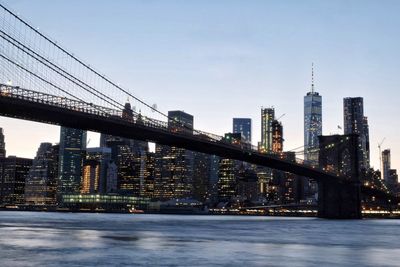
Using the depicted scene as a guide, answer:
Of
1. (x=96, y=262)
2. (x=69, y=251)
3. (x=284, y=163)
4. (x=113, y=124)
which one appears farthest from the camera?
(x=284, y=163)

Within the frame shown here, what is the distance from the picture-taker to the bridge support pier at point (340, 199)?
3755 inches

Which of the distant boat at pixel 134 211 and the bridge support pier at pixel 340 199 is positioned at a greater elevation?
the bridge support pier at pixel 340 199

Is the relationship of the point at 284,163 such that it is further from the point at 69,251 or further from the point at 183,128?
the point at 69,251

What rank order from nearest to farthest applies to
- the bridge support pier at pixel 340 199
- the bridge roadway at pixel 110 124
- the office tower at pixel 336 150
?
the bridge roadway at pixel 110 124, the bridge support pier at pixel 340 199, the office tower at pixel 336 150

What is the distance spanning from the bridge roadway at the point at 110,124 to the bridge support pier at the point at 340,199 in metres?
2.94

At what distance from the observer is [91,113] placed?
2211 inches

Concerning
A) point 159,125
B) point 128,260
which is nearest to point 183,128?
point 159,125

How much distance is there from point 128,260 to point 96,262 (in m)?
1.32

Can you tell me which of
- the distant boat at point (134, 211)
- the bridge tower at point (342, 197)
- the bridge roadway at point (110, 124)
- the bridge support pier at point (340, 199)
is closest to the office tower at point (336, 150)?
the bridge tower at point (342, 197)

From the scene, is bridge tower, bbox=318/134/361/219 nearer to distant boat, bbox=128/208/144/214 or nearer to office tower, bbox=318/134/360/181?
office tower, bbox=318/134/360/181

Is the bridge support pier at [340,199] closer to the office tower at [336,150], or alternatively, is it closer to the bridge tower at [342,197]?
the bridge tower at [342,197]

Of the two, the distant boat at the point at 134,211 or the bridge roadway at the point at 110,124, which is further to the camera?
the distant boat at the point at 134,211

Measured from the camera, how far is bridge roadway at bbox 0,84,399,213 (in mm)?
49875

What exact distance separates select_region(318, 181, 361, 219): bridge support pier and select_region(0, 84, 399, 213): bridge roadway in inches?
116
